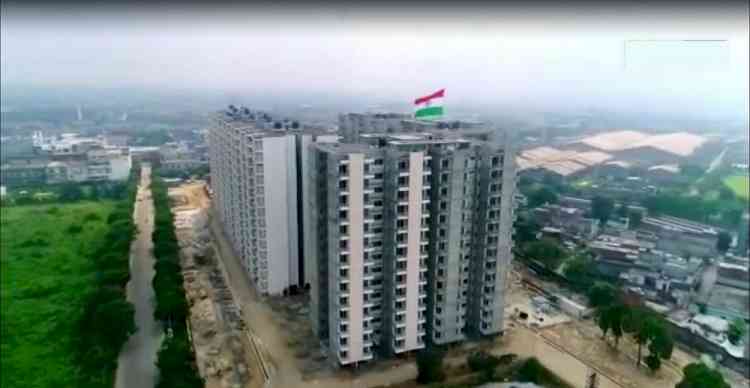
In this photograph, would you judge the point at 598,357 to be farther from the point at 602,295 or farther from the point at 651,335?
the point at 602,295

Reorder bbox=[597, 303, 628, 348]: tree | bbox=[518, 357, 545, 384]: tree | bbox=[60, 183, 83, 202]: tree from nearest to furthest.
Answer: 1. bbox=[518, 357, 545, 384]: tree
2. bbox=[597, 303, 628, 348]: tree
3. bbox=[60, 183, 83, 202]: tree

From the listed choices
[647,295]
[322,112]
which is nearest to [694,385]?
[647,295]

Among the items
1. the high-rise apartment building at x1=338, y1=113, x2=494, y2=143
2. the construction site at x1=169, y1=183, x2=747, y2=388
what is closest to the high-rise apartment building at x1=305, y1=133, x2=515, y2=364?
the construction site at x1=169, y1=183, x2=747, y2=388

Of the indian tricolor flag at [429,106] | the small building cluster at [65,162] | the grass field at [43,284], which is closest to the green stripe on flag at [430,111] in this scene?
the indian tricolor flag at [429,106]

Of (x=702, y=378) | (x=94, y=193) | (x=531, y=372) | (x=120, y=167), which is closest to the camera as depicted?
(x=702, y=378)

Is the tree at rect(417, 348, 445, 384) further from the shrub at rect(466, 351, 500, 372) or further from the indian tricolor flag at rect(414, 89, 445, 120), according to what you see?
the indian tricolor flag at rect(414, 89, 445, 120)

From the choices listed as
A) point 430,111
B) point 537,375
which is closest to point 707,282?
point 537,375

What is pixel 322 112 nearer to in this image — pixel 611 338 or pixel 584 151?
pixel 584 151
